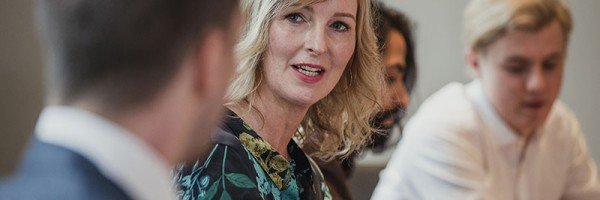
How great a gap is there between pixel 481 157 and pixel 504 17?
244 mm

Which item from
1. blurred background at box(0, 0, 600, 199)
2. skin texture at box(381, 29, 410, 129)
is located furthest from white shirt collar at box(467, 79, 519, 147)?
blurred background at box(0, 0, 600, 199)

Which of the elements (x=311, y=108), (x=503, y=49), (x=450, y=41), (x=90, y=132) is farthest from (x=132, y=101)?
(x=450, y=41)

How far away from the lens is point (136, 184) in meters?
0.65

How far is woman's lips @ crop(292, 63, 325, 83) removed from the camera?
1.63 m

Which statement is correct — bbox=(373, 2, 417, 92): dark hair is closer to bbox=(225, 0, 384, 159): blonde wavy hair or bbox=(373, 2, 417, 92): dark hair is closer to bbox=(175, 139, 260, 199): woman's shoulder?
bbox=(225, 0, 384, 159): blonde wavy hair

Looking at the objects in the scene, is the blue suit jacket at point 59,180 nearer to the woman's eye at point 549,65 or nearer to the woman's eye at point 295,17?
the woman's eye at point 549,65

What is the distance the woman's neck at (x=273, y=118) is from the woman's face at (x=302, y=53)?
0.04 feet

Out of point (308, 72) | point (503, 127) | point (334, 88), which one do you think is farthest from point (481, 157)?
point (334, 88)

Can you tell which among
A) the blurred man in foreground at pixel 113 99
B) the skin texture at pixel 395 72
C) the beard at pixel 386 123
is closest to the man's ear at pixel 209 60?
the blurred man in foreground at pixel 113 99

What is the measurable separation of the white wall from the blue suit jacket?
2.47 metres

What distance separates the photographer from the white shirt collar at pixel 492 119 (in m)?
1.48

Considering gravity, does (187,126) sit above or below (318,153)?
above

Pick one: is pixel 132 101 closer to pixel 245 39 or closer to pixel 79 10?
pixel 79 10

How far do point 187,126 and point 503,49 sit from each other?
77 cm
